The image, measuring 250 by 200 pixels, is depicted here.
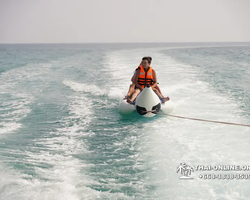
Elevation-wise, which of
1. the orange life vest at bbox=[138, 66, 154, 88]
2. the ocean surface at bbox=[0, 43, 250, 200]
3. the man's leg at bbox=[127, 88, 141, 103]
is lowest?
the ocean surface at bbox=[0, 43, 250, 200]

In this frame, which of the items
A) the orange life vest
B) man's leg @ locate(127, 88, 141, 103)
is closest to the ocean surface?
man's leg @ locate(127, 88, 141, 103)

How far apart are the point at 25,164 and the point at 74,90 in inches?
200

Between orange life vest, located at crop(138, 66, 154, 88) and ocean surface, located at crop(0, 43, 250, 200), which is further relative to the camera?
orange life vest, located at crop(138, 66, 154, 88)

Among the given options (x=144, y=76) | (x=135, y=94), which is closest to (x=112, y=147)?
(x=135, y=94)

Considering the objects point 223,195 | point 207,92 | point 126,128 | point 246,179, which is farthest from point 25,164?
point 207,92

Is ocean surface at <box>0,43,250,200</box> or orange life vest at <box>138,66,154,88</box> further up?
A: orange life vest at <box>138,66,154,88</box>

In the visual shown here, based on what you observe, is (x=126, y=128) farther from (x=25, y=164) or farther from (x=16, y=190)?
(x=16, y=190)

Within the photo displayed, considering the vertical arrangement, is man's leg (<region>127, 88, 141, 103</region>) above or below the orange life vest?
below

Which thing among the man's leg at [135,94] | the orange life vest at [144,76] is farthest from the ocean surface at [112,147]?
the orange life vest at [144,76]

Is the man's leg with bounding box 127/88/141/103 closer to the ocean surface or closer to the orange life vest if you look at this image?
the orange life vest

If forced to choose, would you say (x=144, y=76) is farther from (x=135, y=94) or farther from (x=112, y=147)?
(x=112, y=147)

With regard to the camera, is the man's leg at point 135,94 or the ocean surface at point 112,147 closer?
the ocean surface at point 112,147

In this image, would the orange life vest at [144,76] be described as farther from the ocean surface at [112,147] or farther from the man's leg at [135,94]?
the ocean surface at [112,147]

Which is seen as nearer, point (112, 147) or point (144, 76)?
point (112, 147)
